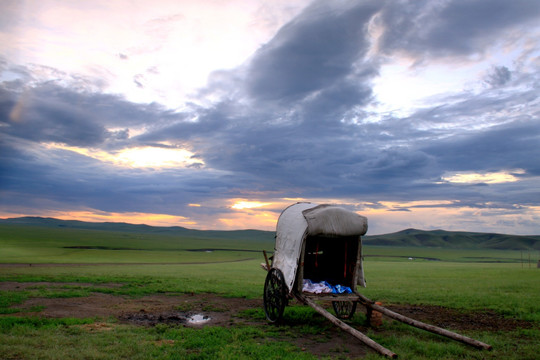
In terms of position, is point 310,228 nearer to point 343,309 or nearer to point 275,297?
point 275,297

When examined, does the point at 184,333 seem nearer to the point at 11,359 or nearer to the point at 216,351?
the point at 216,351

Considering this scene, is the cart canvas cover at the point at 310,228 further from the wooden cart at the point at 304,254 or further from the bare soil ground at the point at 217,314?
the bare soil ground at the point at 217,314

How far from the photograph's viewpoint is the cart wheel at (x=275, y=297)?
33.9 ft

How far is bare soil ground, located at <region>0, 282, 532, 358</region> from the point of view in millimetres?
8923

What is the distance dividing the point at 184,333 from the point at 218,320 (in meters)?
1.95

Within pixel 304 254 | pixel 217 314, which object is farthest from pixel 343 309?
pixel 217 314

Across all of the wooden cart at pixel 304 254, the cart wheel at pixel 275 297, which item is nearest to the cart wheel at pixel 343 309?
the wooden cart at pixel 304 254

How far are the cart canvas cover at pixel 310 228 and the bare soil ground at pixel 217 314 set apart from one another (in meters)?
1.77

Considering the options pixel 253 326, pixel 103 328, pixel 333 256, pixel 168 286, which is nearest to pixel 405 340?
pixel 253 326

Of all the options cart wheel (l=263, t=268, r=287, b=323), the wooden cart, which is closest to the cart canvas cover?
the wooden cart

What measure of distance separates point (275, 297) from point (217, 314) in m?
2.26

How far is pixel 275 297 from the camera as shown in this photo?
426 inches

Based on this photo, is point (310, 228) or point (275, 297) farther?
point (275, 297)

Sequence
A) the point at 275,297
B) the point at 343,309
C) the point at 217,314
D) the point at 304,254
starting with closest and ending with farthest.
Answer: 1. the point at 275,297
2. the point at 304,254
3. the point at 217,314
4. the point at 343,309
